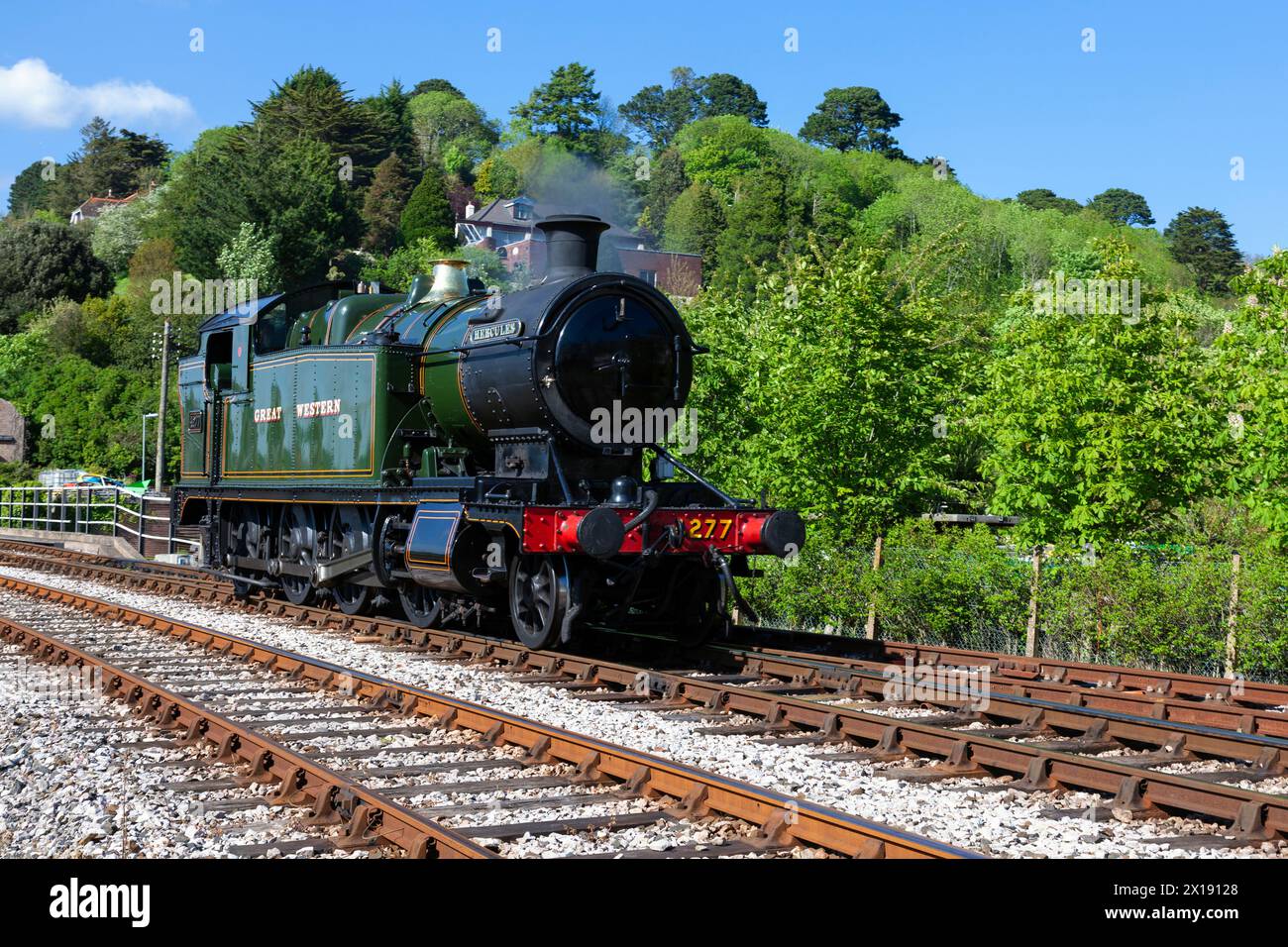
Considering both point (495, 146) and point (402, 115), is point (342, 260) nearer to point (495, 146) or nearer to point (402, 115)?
point (402, 115)

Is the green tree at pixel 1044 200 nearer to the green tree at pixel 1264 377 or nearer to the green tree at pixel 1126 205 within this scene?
the green tree at pixel 1126 205

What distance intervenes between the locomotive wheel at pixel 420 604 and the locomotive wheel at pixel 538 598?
177cm

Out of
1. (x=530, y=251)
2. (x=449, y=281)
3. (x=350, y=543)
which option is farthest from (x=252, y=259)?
(x=350, y=543)

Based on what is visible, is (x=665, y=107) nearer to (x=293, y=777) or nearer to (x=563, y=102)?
(x=563, y=102)

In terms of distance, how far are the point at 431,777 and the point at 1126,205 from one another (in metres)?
122

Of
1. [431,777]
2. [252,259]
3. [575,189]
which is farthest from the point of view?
[252,259]

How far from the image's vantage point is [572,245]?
38.2ft

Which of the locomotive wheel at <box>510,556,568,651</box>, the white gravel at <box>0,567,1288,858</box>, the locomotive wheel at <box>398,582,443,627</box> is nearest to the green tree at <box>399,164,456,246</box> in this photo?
the locomotive wheel at <box>398,582,443,627</box>

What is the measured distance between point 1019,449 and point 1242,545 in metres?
2.77

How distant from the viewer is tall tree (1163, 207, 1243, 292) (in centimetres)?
8319

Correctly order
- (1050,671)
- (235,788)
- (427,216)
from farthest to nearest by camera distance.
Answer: (427,216)
(1050,671)
(235,788)

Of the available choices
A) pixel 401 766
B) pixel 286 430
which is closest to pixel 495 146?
pixel 286 430

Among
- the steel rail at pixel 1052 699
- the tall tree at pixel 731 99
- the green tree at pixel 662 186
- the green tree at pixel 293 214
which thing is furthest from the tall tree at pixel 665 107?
the steel rail at pixel 1052 699

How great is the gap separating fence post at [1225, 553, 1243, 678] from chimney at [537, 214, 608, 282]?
6.92m
